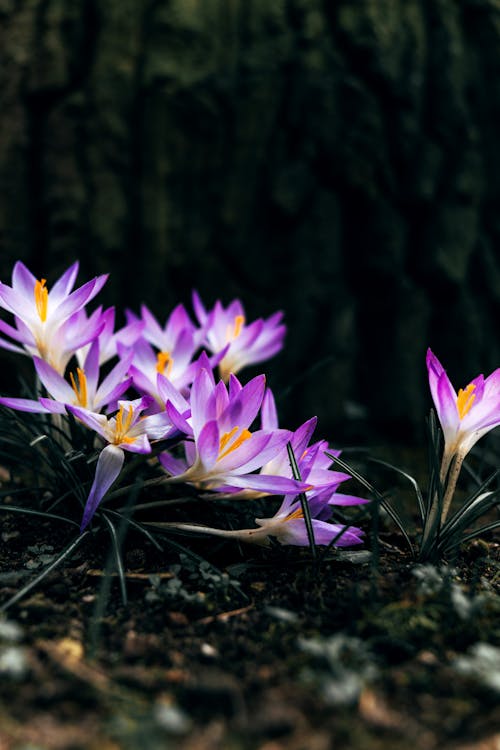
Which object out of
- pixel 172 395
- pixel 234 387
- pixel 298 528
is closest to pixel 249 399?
pixel 234 387

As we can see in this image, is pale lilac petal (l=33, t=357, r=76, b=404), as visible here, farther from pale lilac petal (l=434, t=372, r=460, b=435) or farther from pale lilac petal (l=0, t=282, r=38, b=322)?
pale lilac petal (l=434, t=372, r=460, b=435)

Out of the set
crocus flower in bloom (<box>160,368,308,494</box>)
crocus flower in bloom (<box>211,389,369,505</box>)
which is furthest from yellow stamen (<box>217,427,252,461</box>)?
crocus flower in bloom (<box>211,389,369,505</box>)

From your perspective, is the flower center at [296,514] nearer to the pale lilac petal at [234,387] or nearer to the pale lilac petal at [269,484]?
the pale lilac petal at [269,484]

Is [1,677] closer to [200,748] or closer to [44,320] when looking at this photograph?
[200,748]

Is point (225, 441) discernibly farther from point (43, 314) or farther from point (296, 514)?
point (43, 314)

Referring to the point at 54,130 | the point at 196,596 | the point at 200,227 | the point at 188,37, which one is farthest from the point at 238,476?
the point at 188,37

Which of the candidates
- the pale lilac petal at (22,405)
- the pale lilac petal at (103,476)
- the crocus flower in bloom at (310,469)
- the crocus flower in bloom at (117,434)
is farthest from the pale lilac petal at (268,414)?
the pale lilac petal at (22,405)

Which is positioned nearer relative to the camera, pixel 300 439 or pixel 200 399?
pixel 200 399
